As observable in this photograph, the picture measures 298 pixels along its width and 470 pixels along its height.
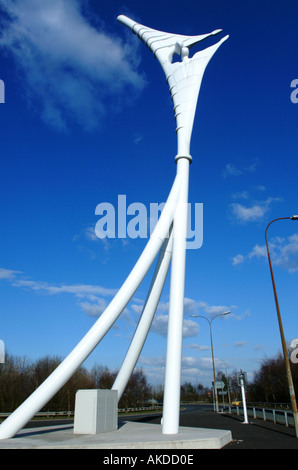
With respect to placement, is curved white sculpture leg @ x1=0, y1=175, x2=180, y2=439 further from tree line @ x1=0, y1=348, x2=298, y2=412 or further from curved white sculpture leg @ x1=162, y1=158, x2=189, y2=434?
tree line @ x1=0, y1=348, x2=298, y2=412

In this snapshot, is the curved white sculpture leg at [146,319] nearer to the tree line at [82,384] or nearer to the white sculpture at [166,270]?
the white sculpture at [166,270]

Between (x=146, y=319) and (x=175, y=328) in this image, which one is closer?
(x=175, y=328)

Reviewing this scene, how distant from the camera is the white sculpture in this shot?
10500 mm

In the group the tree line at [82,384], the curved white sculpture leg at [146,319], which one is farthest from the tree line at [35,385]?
the curved white sculpture leg at [146,319]

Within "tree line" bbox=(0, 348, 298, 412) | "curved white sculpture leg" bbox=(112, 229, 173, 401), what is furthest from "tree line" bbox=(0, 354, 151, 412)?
"curved white sculpture leg" bbox=(112, 229, 173, 401)

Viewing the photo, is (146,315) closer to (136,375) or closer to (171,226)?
(171,226)

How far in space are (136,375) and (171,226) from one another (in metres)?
54.6

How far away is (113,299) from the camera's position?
12.1 metres

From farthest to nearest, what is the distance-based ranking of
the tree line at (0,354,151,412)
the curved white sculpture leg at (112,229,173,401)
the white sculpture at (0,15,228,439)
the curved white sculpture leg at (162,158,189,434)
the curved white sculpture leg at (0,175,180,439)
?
1. the tree line at (0,354,151,412)
2. the curved white sculpture leg at (112,229,173,401)
3. the curved white sculpture leg at (162,158,189,434)
4. the white sculpture at (0,15,228,439)
5. the curved white sculpture leg at (0,175,180,439)

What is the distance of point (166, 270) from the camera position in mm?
14789

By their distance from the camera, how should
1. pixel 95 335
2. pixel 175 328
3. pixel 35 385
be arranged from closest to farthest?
pixel 95 335
pixel 175 328
pixel 35 385

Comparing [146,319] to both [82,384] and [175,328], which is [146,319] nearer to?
[175,328]

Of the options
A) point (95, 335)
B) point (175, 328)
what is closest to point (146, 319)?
point (175, 328)
